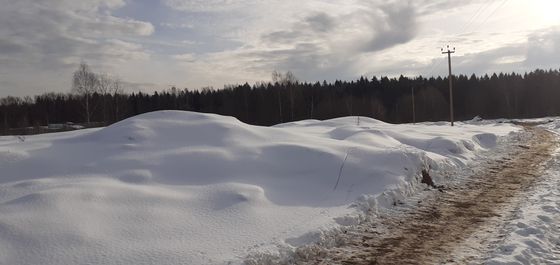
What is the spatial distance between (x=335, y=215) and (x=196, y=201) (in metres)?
2.35

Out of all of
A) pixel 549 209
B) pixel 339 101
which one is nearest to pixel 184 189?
pixel 549 209

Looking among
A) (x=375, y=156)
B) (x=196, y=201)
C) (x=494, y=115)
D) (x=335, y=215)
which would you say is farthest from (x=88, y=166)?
(x=494, y=115)

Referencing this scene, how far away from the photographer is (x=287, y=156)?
11.4 metres

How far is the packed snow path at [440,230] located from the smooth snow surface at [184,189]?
533 millimetres

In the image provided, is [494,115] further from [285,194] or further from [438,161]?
[285,194]

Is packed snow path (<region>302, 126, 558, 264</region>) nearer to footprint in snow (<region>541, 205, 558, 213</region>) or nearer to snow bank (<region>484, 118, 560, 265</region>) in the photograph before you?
snow bank (<region>484, 118, 560, 265</region>)

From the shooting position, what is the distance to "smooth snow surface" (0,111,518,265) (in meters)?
5.89

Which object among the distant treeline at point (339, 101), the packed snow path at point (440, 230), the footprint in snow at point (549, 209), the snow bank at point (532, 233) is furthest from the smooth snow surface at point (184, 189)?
the distant treeline at point (339, 101)

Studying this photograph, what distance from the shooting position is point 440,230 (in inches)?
290

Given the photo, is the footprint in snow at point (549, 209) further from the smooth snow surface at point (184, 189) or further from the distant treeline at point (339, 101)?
the distant treeline at point (339, 101)

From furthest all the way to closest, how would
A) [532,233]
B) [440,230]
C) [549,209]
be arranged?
[549,209], [440,230], [532,233]

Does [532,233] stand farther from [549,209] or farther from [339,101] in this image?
[339,101]

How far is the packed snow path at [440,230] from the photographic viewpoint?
6.12m

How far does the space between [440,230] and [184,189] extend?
4.47 meters
